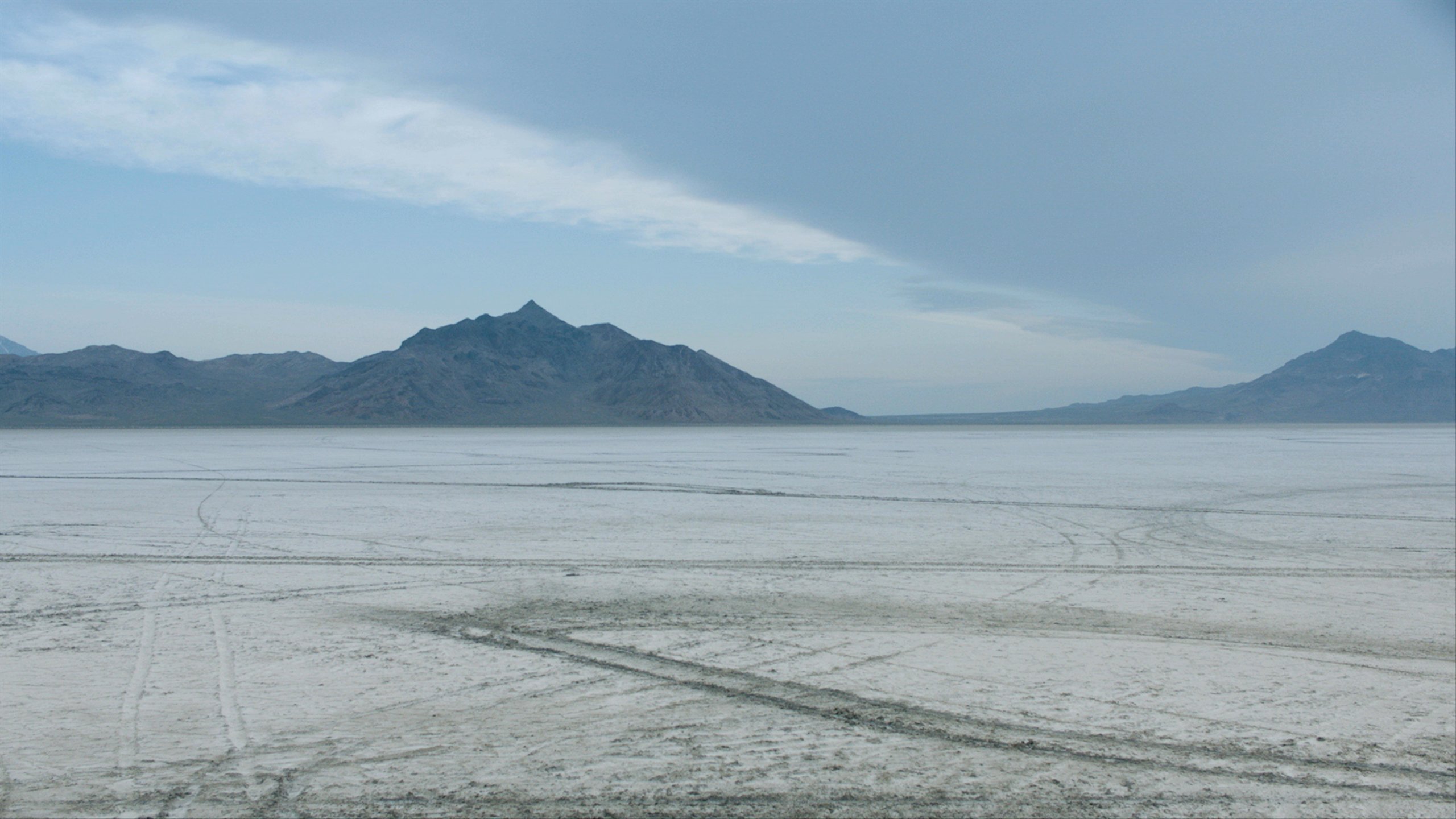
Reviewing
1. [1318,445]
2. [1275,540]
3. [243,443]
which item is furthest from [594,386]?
[1275,540]

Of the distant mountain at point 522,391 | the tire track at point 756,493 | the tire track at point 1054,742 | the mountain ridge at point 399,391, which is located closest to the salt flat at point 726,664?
the tire track at point 1054,742

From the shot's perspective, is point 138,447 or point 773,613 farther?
point 138,447

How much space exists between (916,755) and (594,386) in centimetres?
19029

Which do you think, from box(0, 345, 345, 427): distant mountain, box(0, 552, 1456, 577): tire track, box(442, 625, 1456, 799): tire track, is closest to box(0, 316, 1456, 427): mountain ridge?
box(0, 345, 345, 427): distant mountain

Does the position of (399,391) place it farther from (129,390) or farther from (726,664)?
(726,664)

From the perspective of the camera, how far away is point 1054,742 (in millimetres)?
5012

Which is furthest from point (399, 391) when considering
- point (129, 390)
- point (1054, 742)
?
point (1054, 742)

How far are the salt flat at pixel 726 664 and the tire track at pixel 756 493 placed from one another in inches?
18.3

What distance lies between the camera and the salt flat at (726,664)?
4480 mm

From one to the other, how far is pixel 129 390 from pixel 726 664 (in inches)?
6872

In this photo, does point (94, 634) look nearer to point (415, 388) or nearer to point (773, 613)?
point (773, 613)

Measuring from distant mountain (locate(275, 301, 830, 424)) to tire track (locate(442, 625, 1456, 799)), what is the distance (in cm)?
14704

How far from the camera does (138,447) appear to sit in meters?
46.0

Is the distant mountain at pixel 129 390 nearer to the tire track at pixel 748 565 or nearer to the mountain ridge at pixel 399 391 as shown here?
the mountain ridge at pixel 399 391
